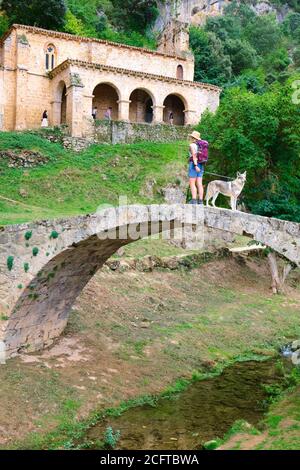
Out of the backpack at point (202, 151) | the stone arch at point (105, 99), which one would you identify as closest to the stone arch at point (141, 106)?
the stone arch at point (105, 99)

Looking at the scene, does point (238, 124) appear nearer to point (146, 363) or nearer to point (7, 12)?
point (146, 363)

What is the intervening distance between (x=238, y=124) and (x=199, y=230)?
5.67m

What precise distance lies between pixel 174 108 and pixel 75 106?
11.8m

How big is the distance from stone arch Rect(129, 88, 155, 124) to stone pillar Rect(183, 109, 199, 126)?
9.70ft

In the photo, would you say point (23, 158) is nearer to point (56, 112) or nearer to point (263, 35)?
point (56, 112)

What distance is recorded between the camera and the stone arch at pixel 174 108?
142 ft

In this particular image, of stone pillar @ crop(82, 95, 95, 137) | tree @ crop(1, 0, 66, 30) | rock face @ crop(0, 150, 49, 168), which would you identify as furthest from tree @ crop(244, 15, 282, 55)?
rock face @ crop(0, 150, 49, 168)

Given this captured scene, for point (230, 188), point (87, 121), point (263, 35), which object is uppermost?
point (263, 35)

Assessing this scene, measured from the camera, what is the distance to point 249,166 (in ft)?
79.6

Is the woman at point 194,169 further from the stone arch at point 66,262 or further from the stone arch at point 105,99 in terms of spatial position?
the stone arch at point 105,99

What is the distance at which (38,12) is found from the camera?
42406 millimetres

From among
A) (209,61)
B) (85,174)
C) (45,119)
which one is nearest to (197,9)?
(209,61)

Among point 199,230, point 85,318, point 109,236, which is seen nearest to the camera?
point 109,236
